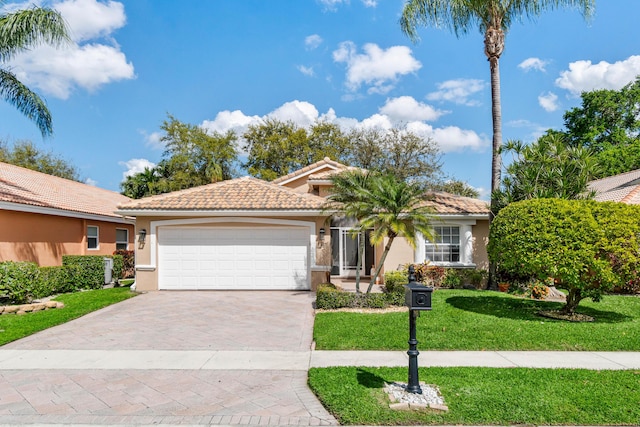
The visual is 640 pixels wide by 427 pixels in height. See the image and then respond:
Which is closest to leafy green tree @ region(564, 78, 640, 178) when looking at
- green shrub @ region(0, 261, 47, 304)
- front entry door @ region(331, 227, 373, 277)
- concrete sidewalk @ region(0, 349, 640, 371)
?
front entry door @ region(331, 227, 373, 277)

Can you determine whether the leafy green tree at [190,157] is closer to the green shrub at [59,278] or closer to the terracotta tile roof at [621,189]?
the green shrub at [59,278]

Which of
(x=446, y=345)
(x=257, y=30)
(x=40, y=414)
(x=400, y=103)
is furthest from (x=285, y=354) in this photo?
(x=400, y=103)

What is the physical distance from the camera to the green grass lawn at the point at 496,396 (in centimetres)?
457

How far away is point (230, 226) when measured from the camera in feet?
47.7

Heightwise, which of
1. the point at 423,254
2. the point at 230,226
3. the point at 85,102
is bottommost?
the point at 423,254

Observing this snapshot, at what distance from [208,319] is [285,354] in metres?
3.66

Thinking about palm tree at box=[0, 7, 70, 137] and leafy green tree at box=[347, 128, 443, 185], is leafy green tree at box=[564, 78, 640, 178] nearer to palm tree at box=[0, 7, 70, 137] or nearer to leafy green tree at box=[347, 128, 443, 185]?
leafy green tree at box=[347, 128, 443, 185]

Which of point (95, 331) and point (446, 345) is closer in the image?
point (446, 345)

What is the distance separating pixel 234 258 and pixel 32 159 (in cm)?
3374

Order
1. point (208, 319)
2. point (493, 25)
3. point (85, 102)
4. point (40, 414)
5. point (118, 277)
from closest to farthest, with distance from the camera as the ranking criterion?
point (40, 414), point (208, 319), point (493, 25), point (118, 277), point (85, 102)

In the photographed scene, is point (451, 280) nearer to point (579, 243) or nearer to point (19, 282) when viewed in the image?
point (579, 243)

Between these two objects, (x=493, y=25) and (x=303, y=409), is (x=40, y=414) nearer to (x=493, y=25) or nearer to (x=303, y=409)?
(x=303, y=409)

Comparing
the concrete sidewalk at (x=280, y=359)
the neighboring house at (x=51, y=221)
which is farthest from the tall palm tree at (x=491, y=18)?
the neighboring house at (x=51, y=221)

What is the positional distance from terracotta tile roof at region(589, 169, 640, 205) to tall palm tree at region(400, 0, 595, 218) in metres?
4.59
